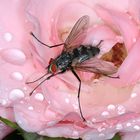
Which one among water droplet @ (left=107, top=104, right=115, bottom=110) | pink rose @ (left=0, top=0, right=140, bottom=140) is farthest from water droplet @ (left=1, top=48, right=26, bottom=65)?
water droplet @ (left=107, top=104, right=115, bottom=110)

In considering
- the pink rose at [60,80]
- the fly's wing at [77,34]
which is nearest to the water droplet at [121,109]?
the pink rose at [60,80]

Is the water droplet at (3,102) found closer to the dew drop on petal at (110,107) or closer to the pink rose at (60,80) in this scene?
the pink rose at (60,80)

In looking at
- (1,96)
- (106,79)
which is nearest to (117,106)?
(106,79)

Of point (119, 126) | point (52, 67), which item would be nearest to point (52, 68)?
point (52, 67)

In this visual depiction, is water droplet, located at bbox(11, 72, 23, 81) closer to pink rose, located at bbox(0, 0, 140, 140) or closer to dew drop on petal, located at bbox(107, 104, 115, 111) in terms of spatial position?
pink rose, located at bbox(0, 0, 140, 140)

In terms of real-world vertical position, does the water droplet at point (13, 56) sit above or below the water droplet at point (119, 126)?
above

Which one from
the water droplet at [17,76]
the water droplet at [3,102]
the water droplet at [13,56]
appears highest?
the water droplet at [13,56]
